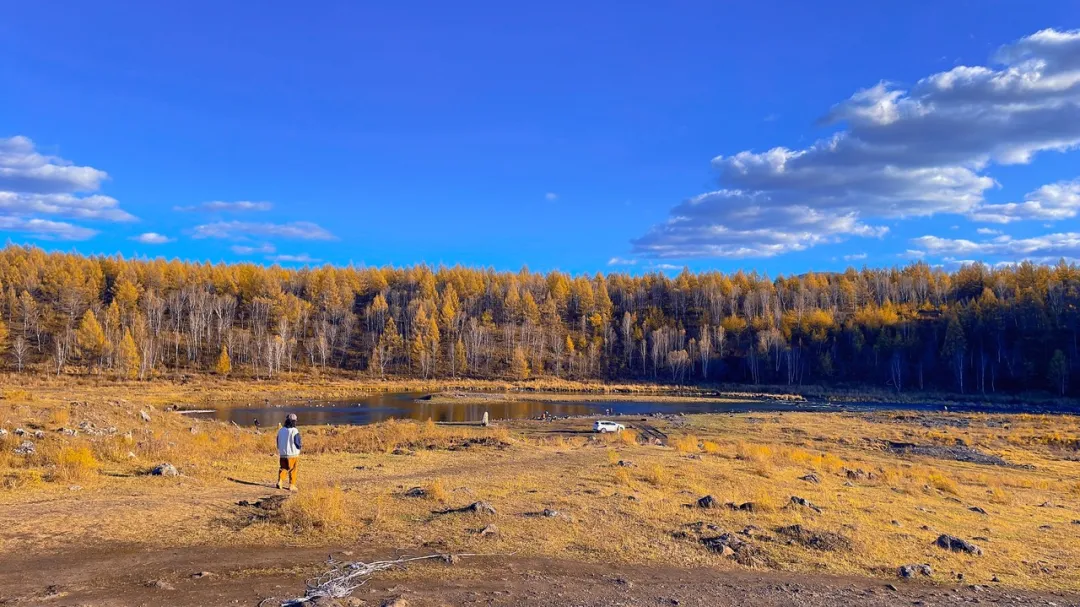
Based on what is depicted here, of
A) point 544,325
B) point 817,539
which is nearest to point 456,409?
point 817,539

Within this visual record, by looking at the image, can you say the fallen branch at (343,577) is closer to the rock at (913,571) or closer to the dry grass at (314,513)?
the dry grass at (314,513)

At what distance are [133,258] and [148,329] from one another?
177ft

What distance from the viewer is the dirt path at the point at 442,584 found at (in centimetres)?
874

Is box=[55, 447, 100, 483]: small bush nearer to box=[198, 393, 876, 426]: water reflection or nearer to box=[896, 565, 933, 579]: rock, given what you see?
box=[896, 565, 933, 579]: rock

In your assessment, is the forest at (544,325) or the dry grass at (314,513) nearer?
the dry grass at (314,513)

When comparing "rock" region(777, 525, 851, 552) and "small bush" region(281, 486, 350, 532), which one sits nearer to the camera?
"small bush" region(281, 486, 350, 532)

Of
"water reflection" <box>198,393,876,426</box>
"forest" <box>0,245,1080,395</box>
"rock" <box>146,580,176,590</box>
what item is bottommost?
"water reflection" <box>198,393,876,426</box>

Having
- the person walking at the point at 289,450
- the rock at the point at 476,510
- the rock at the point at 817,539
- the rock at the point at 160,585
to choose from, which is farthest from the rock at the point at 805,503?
the rock at the point at 160,585

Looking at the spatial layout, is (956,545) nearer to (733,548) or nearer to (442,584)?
(733,548)

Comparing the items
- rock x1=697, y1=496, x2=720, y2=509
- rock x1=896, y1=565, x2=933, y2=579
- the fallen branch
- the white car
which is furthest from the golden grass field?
the white car

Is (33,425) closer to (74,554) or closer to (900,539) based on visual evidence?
(74,554)

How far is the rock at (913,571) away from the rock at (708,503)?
184 inches

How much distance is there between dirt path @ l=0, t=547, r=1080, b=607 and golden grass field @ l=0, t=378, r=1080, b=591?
0.61 metres

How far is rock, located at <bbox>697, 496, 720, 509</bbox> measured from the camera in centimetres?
1542
